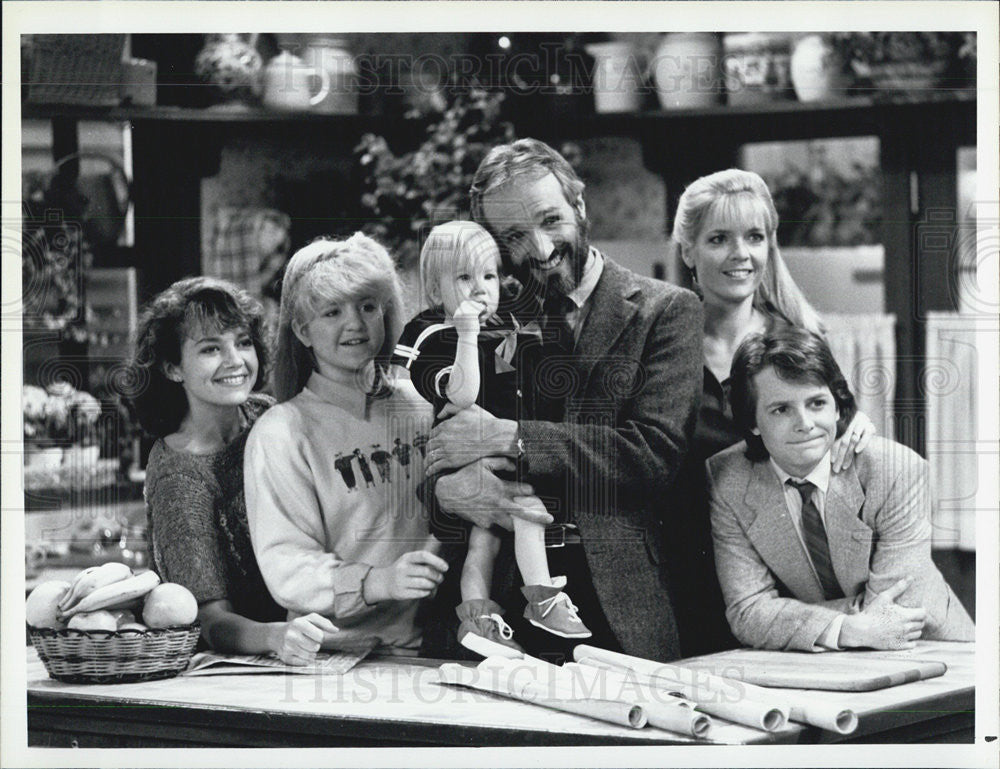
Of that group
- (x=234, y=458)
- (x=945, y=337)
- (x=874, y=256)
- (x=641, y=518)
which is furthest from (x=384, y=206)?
(x=945, y=337)

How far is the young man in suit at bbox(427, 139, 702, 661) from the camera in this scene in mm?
2848

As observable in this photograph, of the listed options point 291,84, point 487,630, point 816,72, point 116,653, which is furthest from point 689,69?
point 116,653

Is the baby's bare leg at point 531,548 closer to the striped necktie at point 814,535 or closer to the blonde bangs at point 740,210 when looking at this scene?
the striped necktie at point 814,535

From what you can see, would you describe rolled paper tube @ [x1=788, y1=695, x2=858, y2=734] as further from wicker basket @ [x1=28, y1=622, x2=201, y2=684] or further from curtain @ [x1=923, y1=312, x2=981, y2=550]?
wicker basket @ [x1=28, y1=622, x2=201, y2=684]

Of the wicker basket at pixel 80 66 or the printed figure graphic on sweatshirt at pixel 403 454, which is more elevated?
the wicker basket at pixel 80 66

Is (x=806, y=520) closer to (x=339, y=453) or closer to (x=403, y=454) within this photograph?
(x=403, y=454)

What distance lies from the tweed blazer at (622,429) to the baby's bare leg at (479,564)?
160mm

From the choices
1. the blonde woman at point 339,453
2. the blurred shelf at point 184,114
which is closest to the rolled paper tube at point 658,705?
the blonde woman at point 339,453

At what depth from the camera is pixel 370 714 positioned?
2.79 m

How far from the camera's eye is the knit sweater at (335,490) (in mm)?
2863

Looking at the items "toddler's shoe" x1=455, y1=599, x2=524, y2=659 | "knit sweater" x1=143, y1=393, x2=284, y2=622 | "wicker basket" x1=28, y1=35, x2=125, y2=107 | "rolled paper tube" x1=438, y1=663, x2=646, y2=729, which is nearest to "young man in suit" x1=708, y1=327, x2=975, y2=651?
"rolled paper tube" x1=438, y1=663, x2=646, y2=729

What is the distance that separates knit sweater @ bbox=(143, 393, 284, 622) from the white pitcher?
26.5 inches

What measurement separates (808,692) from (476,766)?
747 millimetres

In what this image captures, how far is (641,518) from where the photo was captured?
9.43ft
